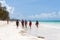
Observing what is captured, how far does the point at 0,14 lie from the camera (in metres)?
94.4

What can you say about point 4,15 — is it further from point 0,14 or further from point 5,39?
point 5,39

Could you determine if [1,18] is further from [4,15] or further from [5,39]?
[5,39]

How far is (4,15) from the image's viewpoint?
97.5 metres

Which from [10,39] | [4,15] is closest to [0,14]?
[4,15]

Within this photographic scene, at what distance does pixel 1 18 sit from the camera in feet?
326

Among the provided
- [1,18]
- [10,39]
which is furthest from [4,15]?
[10,39]

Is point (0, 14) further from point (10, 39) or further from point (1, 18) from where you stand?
point (10, 39)

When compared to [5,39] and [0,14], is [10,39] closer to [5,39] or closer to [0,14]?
[5,39]

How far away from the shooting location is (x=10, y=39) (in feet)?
53.5

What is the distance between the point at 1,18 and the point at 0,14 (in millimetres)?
5220

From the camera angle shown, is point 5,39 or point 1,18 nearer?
point 5,39

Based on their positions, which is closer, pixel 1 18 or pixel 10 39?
pixel 10 39

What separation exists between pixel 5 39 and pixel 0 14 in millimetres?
79283

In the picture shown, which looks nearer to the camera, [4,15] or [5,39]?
[5,39]
